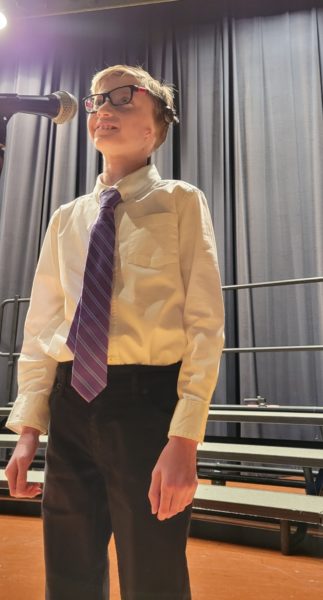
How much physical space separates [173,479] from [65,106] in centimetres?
77

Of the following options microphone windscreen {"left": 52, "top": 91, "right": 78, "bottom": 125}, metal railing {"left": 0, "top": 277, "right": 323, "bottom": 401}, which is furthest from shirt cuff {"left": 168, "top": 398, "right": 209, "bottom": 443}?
metal railing {"left": 0, "top": 277, "right": 323, "bottom": 401}

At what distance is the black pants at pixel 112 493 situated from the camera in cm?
70

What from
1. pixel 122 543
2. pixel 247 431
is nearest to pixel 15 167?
pixel 247 431

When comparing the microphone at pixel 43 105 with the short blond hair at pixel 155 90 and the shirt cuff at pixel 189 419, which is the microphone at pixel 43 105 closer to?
the short blond hair at pixel 155 90

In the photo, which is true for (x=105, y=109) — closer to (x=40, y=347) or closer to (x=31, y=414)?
(x=40, y=347)

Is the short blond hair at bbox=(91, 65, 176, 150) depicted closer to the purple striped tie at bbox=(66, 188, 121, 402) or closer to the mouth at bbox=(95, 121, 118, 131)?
the mouth at bbox=(95, 121, 118, 131)

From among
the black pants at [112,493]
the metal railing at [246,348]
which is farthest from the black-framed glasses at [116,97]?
the metal railing at [246,348]

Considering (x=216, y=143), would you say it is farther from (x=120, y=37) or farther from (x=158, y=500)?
(x=158, y=500)

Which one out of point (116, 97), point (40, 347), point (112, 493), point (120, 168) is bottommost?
point (112, 493)

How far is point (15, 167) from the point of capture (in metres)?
4.75

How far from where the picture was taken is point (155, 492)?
66 cm

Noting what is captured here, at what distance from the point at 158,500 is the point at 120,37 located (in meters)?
5.17

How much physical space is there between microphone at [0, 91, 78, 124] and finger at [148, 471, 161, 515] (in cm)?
74

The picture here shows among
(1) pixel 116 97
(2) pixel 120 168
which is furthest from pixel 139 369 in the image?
(1) pixel 116 97
